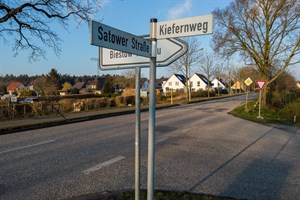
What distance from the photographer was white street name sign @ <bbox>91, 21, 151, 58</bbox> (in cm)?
195

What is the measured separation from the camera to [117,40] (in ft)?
7.00

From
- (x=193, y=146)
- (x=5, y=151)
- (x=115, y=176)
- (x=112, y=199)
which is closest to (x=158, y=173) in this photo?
(x=115, y=176)

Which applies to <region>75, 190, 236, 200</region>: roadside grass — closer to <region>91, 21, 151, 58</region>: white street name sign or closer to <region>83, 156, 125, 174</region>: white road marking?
<region>83, 156, 125, 174</region>: white road marking

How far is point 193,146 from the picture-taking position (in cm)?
754

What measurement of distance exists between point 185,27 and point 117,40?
67cm

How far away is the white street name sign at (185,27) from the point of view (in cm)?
220

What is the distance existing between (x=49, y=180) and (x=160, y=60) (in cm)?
348

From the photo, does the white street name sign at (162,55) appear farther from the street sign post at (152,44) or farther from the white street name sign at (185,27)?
the white street name sign at (185,27)

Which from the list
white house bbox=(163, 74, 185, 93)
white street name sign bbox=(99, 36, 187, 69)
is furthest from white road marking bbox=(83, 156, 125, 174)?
white house bbox=(163, 74, 185, 93)

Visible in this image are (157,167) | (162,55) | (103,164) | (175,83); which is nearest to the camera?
(162,55)

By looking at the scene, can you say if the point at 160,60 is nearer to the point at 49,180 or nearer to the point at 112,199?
the point at 112,199

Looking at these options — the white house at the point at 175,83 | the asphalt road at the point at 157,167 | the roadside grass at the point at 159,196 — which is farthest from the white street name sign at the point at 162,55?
the white house at the point at 175,83

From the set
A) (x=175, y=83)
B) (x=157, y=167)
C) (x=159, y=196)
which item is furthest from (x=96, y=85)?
(x=159, y=196)

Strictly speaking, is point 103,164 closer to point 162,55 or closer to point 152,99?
point 152,99
